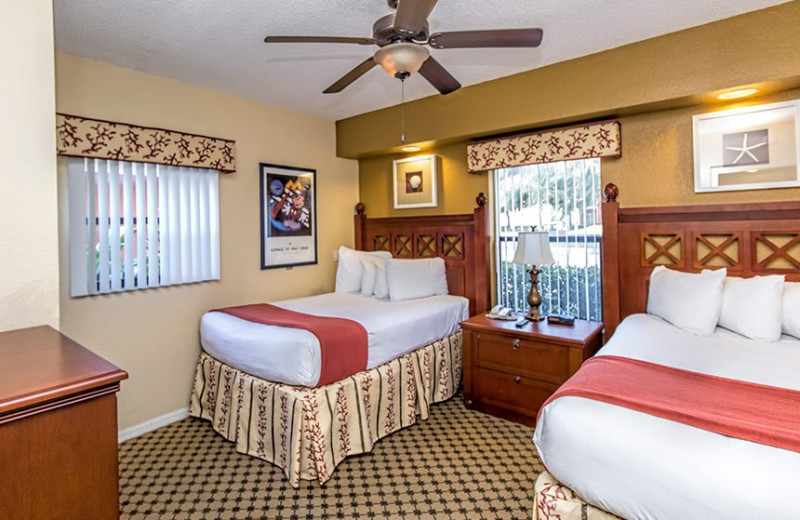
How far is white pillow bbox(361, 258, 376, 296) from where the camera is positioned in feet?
12.9

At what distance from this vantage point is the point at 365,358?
267 centimetres

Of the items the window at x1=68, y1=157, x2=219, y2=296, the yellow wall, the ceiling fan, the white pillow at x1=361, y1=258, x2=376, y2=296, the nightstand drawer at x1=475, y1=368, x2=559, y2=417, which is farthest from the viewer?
the white pillow at x1=361, y1=258, x2=376, y2=296

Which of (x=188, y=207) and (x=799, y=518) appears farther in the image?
(x=188, y=207)

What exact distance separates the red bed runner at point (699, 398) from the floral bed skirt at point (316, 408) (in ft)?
4.52

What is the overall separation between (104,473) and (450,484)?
188cm

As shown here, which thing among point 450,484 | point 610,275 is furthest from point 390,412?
point 610,275

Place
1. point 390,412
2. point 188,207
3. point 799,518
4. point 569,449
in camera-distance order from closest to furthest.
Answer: point 799,518, point 569,449, point 390,412, point 188,207

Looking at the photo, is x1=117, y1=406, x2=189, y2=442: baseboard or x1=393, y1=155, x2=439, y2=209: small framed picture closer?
x1=117, y1=406, x2=189, y2=442: baseboard

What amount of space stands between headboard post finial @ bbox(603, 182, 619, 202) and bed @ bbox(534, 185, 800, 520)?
1.67 feet

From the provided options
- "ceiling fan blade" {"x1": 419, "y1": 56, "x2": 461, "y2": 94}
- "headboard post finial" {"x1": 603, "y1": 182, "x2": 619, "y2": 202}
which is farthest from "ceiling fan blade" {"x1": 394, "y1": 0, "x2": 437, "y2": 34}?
"headboard post finial" {"x1": 603, "y1": 182, "x2": 619, "y2": 202}

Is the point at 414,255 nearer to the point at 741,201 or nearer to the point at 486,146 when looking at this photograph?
the point at 486,146

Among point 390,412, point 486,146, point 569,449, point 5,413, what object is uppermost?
point 486,146

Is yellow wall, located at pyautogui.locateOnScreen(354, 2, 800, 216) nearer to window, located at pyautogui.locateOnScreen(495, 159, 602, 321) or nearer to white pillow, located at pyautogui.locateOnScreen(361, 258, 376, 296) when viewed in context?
window, located at pyautogui.locateOnScreen(495, 159, 602, 321)

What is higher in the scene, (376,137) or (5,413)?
(376,137)
